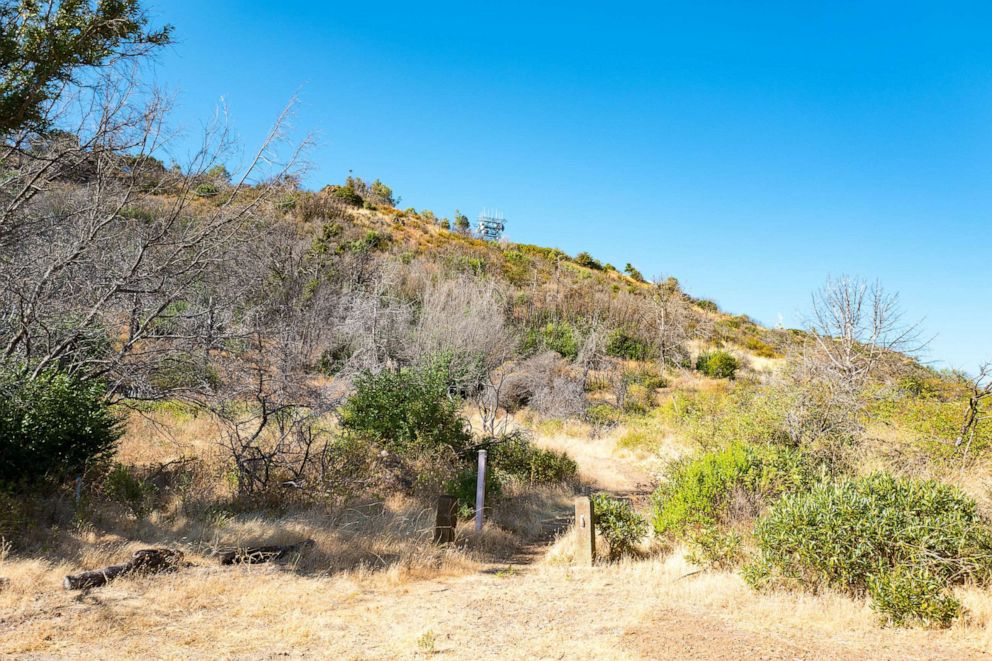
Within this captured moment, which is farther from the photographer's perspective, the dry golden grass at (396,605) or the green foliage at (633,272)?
the green foliage at (633,272)

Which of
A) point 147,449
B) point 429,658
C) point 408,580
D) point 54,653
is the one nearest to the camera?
point 54,653

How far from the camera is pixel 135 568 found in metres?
5.32

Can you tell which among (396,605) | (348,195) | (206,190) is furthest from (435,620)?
(348,195)

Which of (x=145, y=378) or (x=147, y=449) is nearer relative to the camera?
(x=145, y=378)

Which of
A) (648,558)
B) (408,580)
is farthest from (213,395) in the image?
(648,558)

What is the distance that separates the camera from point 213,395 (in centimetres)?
668

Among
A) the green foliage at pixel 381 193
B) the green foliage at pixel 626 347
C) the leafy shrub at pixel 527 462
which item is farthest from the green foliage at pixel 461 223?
the leafy shrub at pixel 527 462

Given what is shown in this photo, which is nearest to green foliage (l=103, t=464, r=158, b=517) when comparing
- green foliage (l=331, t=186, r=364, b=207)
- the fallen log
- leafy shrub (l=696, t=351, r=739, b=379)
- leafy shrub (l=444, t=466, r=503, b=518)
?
the fallen log

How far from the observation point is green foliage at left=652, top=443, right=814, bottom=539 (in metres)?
6.78

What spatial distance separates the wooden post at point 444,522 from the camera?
7352 millimetres

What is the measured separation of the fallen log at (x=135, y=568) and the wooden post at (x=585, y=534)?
4.09m

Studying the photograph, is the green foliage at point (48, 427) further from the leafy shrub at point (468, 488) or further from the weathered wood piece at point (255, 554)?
the leafy shrub at point (468, 488)

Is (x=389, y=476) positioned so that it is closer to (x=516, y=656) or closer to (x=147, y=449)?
(x=147, y=449)

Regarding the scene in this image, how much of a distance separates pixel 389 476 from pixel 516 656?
534 cm
